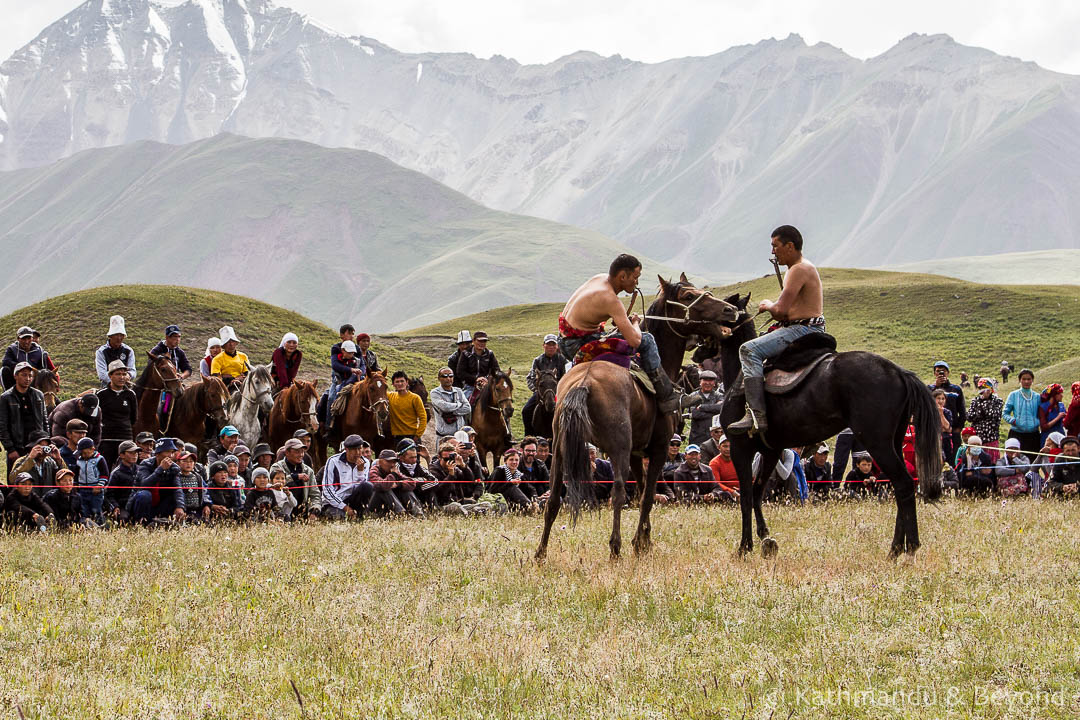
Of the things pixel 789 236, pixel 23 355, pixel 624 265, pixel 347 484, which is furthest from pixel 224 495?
pixel 789 236

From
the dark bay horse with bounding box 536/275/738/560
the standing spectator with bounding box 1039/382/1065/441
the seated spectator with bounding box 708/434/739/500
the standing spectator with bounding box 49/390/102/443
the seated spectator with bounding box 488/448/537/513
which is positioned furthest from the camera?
the standing spectator with bounding box 1039/382/1065/441

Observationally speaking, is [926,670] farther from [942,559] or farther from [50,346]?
[50,346]

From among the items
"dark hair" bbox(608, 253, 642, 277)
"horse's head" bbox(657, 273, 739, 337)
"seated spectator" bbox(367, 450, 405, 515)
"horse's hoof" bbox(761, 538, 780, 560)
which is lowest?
"seated spectator" bbox(367, 450, 405, 515)

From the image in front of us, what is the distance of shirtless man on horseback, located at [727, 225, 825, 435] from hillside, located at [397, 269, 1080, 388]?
103ft

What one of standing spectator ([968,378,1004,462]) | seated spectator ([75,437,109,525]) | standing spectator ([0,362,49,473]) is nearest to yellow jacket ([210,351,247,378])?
standing spectator ([0,362,49,473])

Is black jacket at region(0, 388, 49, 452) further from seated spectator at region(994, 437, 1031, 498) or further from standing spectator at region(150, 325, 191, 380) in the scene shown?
seated spectator at region(994, 437, 1031, 498)

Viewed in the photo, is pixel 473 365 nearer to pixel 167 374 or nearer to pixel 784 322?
pixel 167 374

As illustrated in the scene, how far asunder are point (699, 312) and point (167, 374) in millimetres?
12676

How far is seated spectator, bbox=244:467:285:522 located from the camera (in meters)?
15.6

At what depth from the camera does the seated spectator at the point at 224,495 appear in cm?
1541

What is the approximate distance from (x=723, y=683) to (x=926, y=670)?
129cm

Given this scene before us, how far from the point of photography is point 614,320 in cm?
1150

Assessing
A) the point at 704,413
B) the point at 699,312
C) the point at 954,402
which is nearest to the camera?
the point at 699,312

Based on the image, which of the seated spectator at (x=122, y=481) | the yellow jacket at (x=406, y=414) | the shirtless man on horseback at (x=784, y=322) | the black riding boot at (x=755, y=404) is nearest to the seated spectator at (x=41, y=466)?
the seated spectator at (x=122, y=481)
